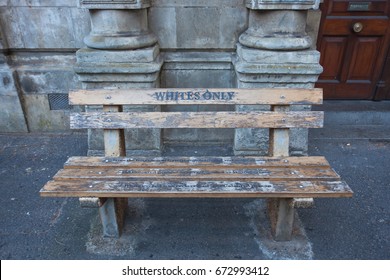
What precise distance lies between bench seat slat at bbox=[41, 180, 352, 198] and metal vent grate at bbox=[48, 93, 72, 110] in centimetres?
220

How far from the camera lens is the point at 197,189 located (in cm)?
221

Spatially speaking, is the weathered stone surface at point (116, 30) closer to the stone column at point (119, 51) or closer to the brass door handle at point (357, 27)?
the stone column at point (119, 51)

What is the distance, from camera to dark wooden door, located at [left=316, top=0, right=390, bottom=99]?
13.7ft

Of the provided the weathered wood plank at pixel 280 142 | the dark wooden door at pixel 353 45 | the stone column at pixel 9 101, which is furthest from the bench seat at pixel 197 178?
the dark wooden door at pixel 353 45

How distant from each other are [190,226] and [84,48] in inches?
87.8

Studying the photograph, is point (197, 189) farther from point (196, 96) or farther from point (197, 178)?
point (196, 96)

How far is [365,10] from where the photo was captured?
4.16 metres

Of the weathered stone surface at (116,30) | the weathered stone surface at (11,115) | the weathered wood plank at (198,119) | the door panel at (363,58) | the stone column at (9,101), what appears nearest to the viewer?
the weathered wood plank at (198,119)

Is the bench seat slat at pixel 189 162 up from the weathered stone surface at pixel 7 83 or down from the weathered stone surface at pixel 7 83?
down

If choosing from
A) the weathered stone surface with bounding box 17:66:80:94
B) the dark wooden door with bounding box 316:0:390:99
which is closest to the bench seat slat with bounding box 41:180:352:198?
the weathered stone surface with bounding box 17:66:80:94

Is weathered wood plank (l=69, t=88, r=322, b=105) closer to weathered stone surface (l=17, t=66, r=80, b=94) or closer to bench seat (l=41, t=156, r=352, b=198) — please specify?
bench seat (l=41, t=156, r=352, b=198)

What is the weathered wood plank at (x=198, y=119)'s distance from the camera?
104 inches

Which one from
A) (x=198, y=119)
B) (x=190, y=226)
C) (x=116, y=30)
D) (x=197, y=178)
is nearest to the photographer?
(x=197, y=178)

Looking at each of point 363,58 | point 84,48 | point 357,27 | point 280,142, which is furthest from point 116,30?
point 363,58
